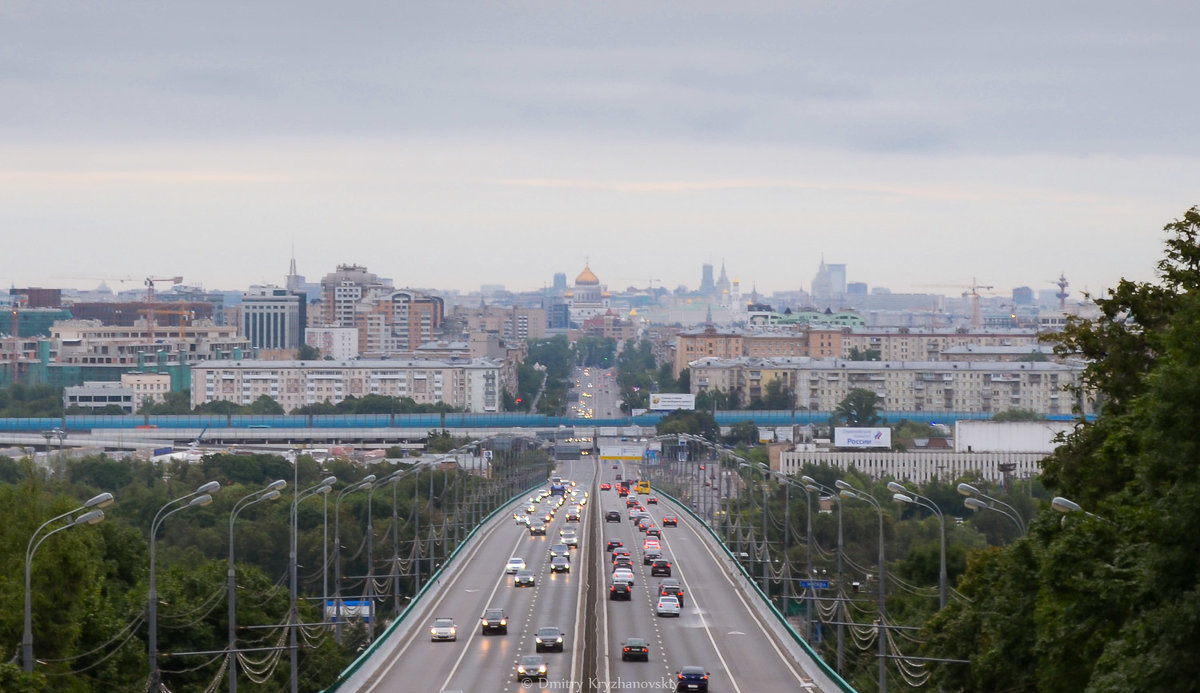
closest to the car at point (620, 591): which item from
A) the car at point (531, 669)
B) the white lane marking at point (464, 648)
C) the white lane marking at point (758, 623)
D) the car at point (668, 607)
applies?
the white lane marking at point (758, 623)

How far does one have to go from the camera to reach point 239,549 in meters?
80.1

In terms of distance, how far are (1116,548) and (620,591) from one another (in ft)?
115

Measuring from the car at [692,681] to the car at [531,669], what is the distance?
333 centimetres

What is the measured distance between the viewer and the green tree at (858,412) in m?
174

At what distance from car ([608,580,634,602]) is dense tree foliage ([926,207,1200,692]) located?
18814 mm

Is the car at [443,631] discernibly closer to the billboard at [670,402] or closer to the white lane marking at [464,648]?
the white lane marking at [464,648]

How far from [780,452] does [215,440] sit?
2195 inches

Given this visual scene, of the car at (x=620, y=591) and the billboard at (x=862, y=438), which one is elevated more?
the billboard at (x=862, y=438)

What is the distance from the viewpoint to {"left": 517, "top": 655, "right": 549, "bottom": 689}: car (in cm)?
4122

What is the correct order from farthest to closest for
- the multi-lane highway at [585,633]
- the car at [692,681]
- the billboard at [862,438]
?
the billboard at [862,438], the multi-lane highway at [585,633], the car at [692,681]

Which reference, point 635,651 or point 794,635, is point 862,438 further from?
point 635,651

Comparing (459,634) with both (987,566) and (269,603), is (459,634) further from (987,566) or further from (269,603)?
(987,566)

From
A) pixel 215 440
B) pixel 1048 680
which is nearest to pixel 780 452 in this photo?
pixel 215 440

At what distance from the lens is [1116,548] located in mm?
26000
